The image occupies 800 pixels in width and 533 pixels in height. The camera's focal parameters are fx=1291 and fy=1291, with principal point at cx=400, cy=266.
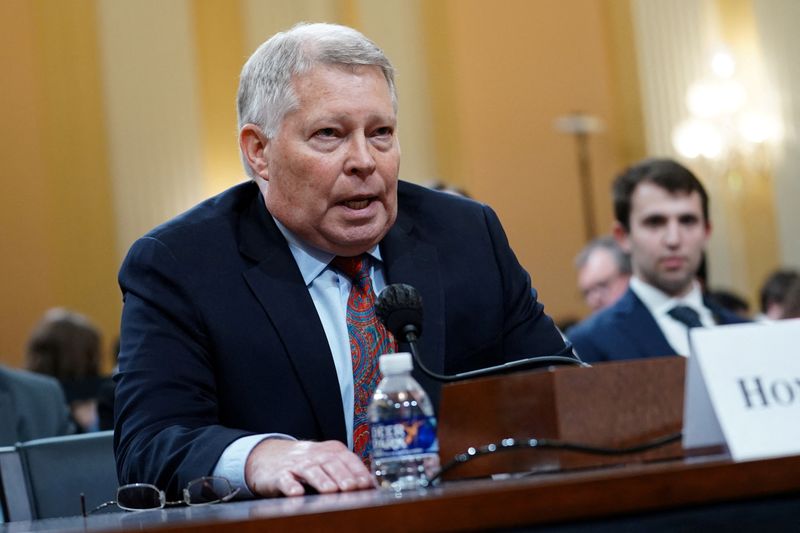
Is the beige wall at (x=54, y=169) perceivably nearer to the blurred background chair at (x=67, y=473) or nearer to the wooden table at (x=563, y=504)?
the blurred background chair at (x=67, y=473)

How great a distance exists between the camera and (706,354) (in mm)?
1298

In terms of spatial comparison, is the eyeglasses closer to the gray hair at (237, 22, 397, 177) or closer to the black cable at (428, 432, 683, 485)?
the black cable at (428, 432, 683, 485)

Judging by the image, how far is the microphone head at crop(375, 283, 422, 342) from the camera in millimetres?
1609

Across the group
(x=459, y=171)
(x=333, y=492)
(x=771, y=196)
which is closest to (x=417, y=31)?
(x=459, y=171)

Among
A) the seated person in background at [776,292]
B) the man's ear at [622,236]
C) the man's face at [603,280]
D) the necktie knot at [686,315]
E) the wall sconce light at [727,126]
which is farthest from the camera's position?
the wall sconce light at [727,126]

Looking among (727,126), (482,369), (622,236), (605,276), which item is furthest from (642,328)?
(727,126)

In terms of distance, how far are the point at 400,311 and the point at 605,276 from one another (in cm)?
418

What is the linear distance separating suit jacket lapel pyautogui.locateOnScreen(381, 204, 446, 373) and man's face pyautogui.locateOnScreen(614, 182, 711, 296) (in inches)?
76.9

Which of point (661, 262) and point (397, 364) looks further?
point (661, 262)

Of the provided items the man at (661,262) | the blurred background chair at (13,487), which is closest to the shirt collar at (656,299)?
the man at (661,262)

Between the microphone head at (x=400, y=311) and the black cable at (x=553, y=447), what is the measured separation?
258mm

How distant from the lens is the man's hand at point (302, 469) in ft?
5.08

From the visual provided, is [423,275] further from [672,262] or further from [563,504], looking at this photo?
[672,262]

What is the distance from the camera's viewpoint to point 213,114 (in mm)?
9352
